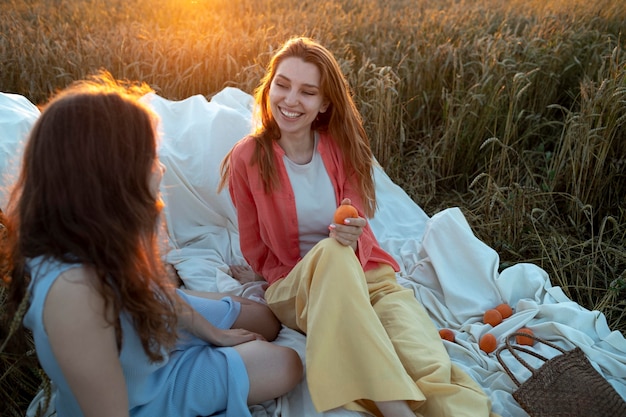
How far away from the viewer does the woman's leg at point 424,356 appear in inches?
81.7

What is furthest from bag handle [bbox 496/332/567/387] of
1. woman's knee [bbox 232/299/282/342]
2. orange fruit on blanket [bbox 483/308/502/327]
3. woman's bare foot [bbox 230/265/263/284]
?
woman's bare foot [bbox 230/265/263/284]

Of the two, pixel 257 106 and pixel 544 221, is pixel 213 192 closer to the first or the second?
pixel 257 106

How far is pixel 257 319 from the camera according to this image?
2.47 metres

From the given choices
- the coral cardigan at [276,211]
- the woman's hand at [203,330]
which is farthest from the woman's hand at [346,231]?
the woman's hand at [203,330]

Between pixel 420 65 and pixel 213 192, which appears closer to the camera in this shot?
pixel 213 192

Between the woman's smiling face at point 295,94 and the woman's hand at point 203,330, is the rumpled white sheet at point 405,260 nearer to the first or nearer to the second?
the woman's hand at point 203,330

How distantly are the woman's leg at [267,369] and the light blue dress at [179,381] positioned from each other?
5 centimetres

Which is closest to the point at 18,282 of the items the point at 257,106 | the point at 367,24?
the point at 257,106

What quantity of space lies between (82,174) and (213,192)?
6.35 feet

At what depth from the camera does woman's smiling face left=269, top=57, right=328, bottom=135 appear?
8.19 ft

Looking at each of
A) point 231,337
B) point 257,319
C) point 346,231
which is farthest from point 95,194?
point 257,319

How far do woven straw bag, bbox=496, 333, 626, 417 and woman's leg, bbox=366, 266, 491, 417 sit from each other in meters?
0.21

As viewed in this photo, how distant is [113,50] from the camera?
16.3 feet

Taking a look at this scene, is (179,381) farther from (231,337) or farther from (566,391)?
(566,391)
